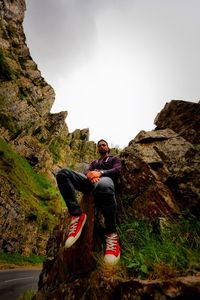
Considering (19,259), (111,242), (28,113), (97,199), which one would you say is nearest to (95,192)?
(97,199)

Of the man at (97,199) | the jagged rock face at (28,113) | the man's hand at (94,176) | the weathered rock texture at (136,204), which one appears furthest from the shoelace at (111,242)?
the jagged rock face at (28,113)

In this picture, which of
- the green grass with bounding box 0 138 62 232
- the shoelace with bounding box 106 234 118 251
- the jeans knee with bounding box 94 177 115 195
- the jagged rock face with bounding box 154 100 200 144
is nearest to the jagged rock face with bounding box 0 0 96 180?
the green grass with bounding box 0 138 62 232

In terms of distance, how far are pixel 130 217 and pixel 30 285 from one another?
41.9 feet

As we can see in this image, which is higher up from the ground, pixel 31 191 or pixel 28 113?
pixel 28 113

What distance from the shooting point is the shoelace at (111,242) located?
3.84 m

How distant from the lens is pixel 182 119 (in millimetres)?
7016

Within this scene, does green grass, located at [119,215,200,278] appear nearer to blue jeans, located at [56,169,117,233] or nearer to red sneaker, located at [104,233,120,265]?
red sneaker, located at [104,233,120,265]

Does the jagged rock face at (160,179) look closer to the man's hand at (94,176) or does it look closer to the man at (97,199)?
the man at (97,199)

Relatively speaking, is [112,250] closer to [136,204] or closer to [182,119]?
[136,204]

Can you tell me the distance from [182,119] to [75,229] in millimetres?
4401

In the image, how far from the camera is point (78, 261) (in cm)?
442

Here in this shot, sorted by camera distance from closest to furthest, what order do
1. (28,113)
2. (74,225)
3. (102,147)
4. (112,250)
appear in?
(112,250), (74,225), (102,147), (28,113)

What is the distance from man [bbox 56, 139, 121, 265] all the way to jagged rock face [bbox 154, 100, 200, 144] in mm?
2353

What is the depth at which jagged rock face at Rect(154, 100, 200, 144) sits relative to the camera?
642 cm
